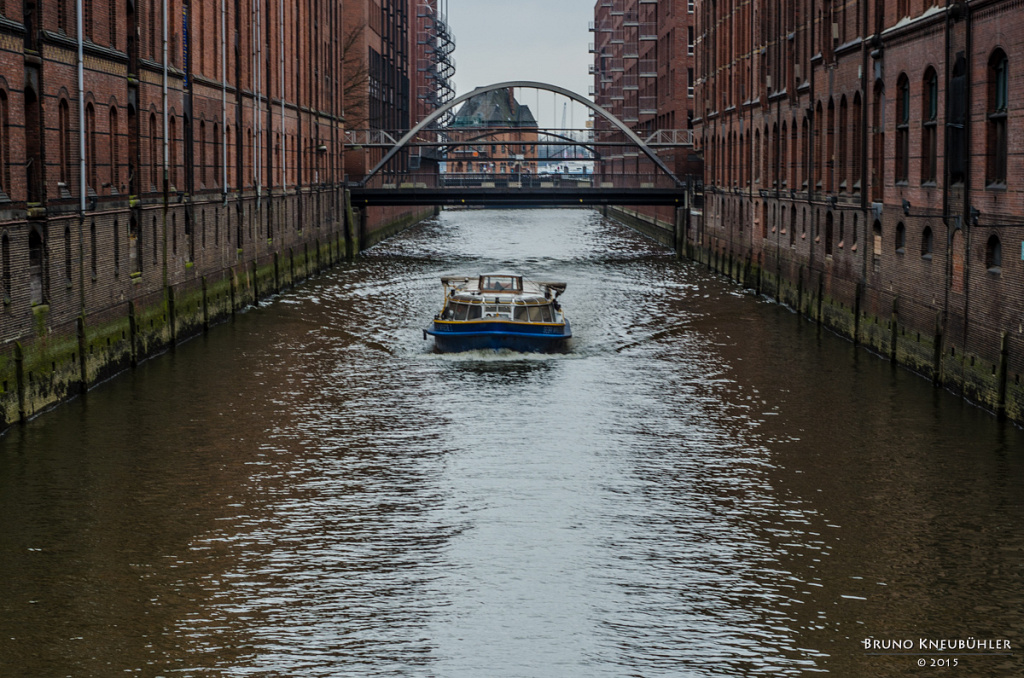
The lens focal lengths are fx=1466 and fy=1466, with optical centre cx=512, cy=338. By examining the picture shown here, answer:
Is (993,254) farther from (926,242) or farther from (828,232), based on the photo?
(828,232)

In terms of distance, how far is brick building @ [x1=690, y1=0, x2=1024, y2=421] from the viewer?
30.3 meters

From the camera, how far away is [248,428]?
96.6 ft

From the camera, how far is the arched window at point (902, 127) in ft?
131

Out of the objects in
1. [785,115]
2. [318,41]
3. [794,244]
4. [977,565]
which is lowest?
[977,565]

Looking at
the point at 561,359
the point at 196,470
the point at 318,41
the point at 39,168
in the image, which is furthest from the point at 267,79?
the point at 196,470

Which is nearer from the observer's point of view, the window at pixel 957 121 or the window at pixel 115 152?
the window at pixel 957 121

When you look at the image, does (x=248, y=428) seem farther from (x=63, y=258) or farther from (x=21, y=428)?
(x=63, y=258)

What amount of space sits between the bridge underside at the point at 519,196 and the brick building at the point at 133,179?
16.0 m

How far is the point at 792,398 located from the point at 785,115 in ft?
99.1

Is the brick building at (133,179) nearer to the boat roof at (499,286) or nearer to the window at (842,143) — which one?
the boat roof at (499,286)

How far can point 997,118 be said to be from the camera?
1233 inches

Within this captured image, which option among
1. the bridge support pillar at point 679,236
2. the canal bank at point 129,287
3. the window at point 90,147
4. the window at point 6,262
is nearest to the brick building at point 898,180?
the bridge support pillar at point 679,236

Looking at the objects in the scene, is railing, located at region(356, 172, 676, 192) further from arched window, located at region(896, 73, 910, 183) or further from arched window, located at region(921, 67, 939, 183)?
arched window, located at region(921, 67, 939, 183)

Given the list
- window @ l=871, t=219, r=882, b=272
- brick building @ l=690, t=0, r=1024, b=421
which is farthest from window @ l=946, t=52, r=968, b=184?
window @ l=871, t=219, r=882, b=272
